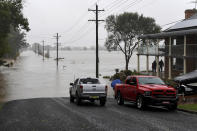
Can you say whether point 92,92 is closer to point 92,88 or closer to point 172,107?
point 92,88

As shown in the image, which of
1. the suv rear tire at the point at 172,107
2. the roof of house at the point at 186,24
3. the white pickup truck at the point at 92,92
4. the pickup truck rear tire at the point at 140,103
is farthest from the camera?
the roof of house at the point at 186,24

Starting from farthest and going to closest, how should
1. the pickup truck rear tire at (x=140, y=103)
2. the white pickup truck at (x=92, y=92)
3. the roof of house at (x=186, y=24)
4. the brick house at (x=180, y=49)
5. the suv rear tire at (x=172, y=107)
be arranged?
the roof of house at (x=186, y=24) → the brick house at (x=180, y=49) → the white pickup truck at (x=92, y=92) → the suv rear tire at (x=172, y=107) → the pickup truck rear tire at (x=140, y=103)

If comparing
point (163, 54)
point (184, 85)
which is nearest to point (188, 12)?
point (163, 54)

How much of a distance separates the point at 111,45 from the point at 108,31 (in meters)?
3.04

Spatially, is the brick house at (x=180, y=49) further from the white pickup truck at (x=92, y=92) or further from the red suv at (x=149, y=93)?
the red suv at (x=149, y=93)

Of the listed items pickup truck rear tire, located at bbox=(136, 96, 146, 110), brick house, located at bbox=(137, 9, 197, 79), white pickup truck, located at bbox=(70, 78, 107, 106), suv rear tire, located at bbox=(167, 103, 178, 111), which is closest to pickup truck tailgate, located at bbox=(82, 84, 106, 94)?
white pickup truck, located at bbox=(70, 78, 107, 106)

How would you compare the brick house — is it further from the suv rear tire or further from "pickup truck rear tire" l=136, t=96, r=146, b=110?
"pickup truck rear tire" l=136, t=96, r=146, b=110

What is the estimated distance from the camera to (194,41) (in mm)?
40062

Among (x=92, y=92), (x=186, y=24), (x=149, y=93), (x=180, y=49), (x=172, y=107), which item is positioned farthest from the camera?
(x=186, y=24)

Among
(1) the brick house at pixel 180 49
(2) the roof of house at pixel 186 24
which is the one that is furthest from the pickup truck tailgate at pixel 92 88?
(2) the roof of house at pixel 186 24


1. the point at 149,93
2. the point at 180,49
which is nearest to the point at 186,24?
the point at 180,49

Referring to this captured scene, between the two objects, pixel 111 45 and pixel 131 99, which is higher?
pixel 111 45

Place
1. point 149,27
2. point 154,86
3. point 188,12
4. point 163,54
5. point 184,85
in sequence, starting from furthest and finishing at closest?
point 149,27 → point 188,12 → point 163,54 → point 184,85 → point 154,86

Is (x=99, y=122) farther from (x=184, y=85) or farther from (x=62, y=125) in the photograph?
(x=184, y=85)
